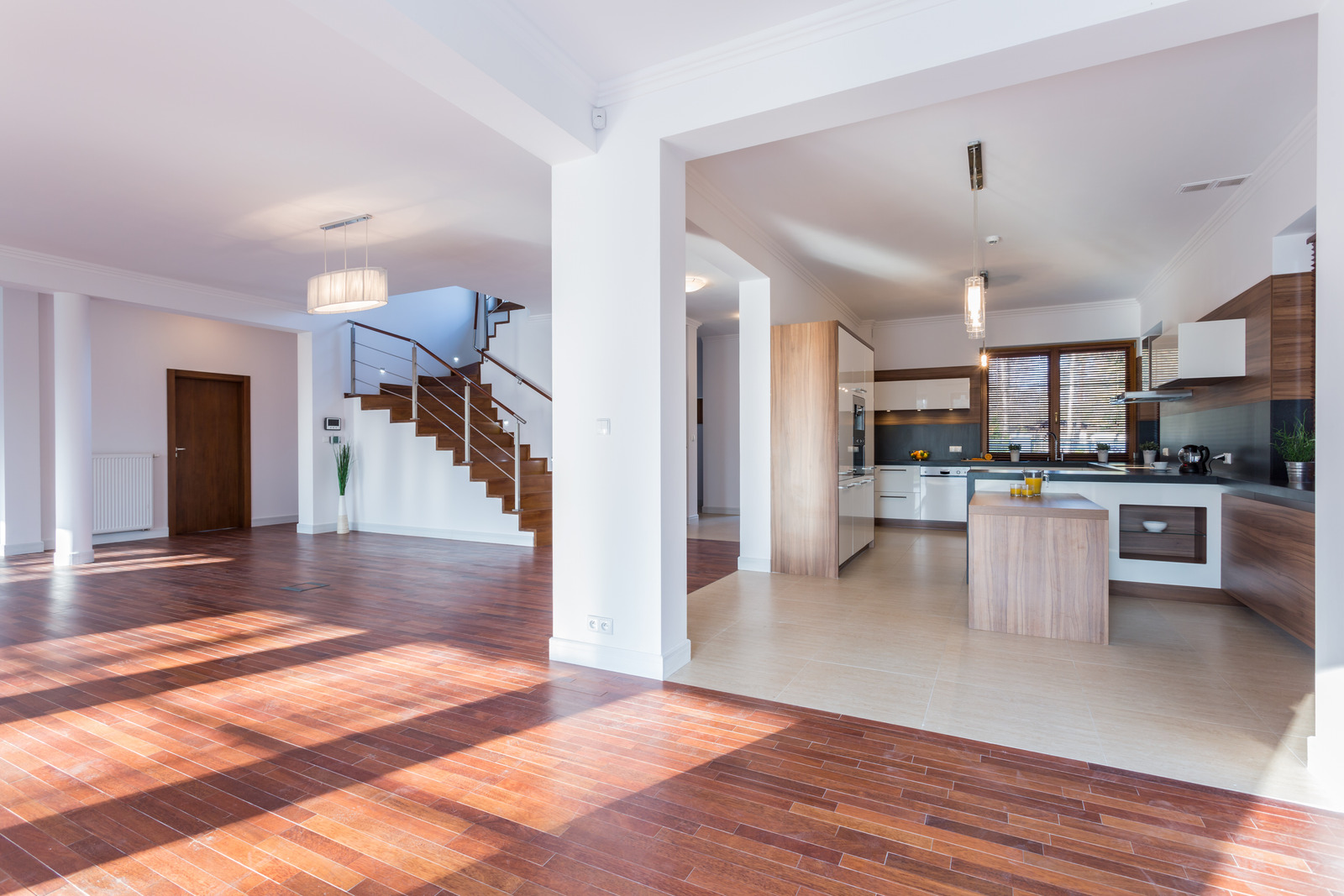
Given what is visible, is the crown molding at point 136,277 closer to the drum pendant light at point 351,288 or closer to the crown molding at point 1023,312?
the drum pendant light at point 351,288

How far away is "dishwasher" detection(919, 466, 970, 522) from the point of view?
8.35 metres

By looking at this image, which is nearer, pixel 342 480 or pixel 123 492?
pixel 123 492

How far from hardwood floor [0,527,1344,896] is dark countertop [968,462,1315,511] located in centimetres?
223

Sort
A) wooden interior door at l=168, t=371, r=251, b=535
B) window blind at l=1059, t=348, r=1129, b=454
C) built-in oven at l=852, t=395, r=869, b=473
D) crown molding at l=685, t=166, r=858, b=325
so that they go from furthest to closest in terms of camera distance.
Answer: wooden interior door at l=168, t=371, r=251, b=535
window blind at l=1059, t=348, r=1129, b=454
built-in oven at l=852, t=395, r=869, b=473
crown molding at l=685, t=166, r=858, b=325

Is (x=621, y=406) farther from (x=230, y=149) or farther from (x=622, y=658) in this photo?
(x=230, y=149)

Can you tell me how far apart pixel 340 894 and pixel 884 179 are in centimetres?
454

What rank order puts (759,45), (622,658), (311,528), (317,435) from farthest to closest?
(317,435) < (311,528) < (622,658) < (759,45)

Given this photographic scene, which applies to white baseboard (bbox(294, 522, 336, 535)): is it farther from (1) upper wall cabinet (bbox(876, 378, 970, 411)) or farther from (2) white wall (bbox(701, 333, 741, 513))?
(1) upper wall cabinet (bbox(876, 378, 970, 411))

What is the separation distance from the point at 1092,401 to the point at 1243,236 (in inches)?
153

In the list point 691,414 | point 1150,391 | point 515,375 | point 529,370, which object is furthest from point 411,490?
point 1150,391

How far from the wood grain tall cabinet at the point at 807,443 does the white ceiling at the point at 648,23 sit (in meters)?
2.87

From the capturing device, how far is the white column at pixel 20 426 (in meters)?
6.78

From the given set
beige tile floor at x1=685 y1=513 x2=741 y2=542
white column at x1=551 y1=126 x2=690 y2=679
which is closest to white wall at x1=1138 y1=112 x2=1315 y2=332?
white column at x1=551 y1=126 x2=690 y2=679

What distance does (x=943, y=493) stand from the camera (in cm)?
847
